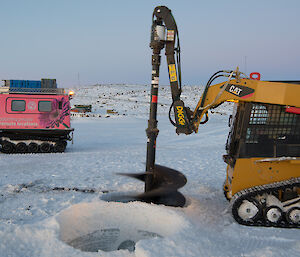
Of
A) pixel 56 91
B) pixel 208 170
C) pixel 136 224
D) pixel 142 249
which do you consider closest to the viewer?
pixel 142 249

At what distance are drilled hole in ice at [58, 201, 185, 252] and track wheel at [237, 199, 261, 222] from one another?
1.18 meters

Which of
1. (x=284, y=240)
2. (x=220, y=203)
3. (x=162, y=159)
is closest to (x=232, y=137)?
(x=220, y=203)

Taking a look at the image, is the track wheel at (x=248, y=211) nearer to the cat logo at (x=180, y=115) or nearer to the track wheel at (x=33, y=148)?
the cat logo at (x=180, y=115)

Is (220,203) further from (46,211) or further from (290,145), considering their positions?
(46,211)

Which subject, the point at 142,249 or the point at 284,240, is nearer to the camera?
the point at 142,249

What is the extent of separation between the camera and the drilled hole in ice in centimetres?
495

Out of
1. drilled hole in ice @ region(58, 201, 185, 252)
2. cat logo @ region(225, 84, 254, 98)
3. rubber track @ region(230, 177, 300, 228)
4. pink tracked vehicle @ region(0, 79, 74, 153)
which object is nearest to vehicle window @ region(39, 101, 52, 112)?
pink tracked vehicle @ region(0, 79, 74, 153)

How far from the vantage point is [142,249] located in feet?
13.1

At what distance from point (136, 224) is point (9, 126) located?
382 inches

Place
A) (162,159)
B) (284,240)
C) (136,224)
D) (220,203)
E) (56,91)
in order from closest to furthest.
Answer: (284,240) < (136,224) < (220,203) < (162,159) < (56,91)

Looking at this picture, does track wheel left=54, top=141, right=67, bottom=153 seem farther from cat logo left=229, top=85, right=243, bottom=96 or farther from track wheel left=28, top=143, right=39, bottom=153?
cat logo left=229, top=85, right=243, bottom=96

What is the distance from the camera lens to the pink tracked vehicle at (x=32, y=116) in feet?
41.3

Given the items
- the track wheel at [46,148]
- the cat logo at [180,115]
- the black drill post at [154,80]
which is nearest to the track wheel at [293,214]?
the cat logo at [180,115]

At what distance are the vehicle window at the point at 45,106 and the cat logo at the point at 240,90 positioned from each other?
9601mm
